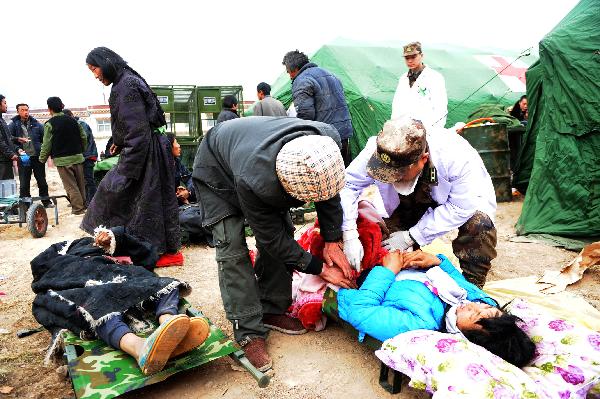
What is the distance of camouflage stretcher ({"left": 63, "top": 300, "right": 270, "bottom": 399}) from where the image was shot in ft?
6.31

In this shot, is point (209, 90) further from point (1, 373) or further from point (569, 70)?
point (1, 373)

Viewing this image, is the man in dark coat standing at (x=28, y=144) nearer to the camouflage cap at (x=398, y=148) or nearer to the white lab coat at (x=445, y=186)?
the white lab coat at (x=445, y=186)

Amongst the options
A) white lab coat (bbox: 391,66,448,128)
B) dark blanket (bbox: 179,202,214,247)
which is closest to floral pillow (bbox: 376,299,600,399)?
white lab coat (bbox: 391,66,448,128)

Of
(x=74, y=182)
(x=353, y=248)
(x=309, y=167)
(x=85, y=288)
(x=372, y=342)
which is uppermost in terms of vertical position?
(x=309, y=167)

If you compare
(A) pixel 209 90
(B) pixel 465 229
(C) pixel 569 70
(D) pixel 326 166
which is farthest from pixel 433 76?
(A) pixel 209 90

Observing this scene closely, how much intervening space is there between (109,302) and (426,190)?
1943 millimetres

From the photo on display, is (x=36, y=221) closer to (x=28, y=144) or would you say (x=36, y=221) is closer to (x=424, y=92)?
(x=28, y=144)

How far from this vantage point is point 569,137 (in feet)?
15.1

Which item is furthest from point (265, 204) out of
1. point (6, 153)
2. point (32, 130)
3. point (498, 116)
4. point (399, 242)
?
point (32, 130)

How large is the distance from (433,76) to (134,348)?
3833 mm

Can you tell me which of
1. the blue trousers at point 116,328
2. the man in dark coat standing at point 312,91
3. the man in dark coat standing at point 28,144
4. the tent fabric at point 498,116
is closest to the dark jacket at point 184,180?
the man in dark coat standing at point 312,91

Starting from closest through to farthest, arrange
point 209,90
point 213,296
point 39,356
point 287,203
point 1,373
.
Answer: point 287,203, point 1,373, point 39,356, point 213,296, point 209,90

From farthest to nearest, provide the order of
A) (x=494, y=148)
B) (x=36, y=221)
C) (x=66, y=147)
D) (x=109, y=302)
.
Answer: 1. (x=66, y=147)
2. (x=494, y=148)
3. (x=36, y=221)
4. (x=109, y=302)

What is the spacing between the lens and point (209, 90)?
9.27 metres
